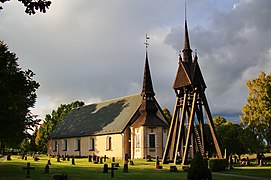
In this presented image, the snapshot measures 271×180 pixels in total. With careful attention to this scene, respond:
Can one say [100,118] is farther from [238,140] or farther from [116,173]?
[116,173]

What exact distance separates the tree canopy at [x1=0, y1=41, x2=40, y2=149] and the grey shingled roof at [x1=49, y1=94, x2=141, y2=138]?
1679cm

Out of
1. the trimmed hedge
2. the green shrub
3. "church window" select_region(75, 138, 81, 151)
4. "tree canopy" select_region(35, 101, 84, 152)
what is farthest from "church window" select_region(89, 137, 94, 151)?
the green shrub

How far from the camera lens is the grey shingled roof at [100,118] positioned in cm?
5681

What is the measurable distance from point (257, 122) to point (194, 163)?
27.5m

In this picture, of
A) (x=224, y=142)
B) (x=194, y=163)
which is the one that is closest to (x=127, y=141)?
(x=224, y=142)

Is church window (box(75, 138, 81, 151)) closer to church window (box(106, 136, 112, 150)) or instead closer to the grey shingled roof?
the grey shingled roof

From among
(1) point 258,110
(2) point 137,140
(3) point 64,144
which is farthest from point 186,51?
(3) point 64,144

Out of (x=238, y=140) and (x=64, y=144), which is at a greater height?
(x=238, y=140)

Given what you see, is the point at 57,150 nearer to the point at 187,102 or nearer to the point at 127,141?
the point at 127,141

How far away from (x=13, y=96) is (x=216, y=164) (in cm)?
2181

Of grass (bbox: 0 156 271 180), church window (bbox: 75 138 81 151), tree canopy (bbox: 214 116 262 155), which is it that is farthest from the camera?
church window (bbox: 75 138 81 151)

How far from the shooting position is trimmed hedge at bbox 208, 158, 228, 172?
103 feet

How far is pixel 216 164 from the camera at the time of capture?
31.5m

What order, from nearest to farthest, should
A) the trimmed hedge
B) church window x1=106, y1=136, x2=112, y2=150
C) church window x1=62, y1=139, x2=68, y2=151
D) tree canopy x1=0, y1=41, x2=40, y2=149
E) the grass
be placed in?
tree canopy x1=0, y1=41, x2=40, y2=149
the grass
the trimmed hedge
church window x1=106, y1=136, x2=112, y2=150
church window x1=62, y1=139, x2=68, y2=151
